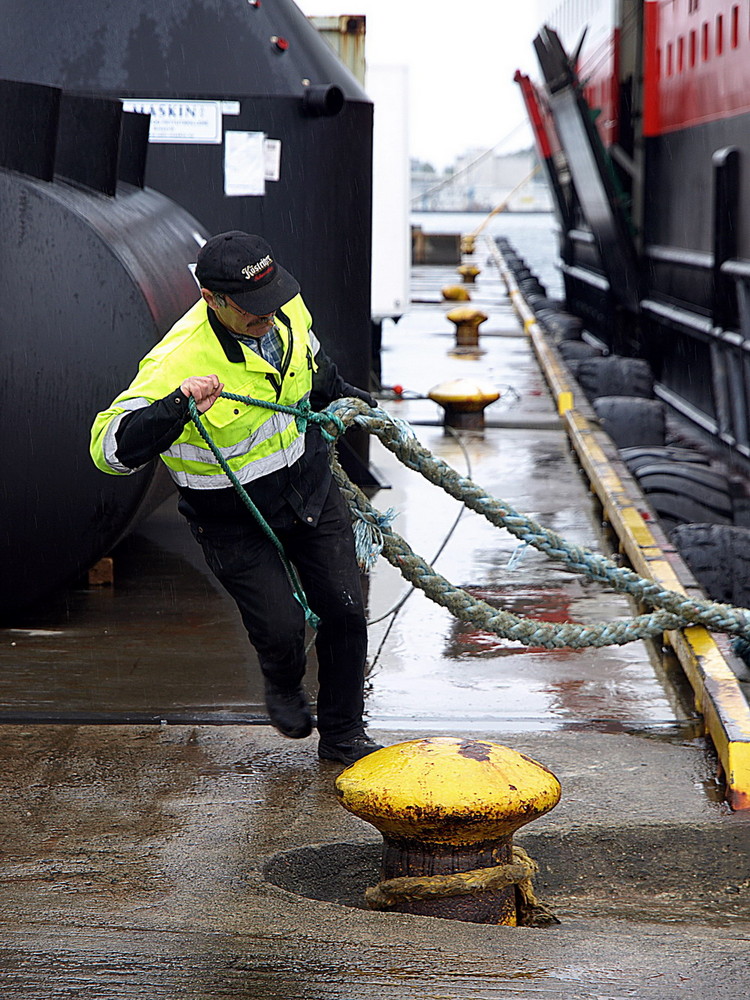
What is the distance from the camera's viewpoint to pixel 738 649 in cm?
495

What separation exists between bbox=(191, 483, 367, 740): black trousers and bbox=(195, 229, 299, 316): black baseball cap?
2.22ft

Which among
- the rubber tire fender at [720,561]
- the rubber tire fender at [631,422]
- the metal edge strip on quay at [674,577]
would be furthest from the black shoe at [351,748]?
the rubber tire fender at [631,422]

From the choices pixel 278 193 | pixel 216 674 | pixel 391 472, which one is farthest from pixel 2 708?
pixel 391 472

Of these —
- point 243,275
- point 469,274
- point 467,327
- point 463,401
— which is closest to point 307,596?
point 243,275

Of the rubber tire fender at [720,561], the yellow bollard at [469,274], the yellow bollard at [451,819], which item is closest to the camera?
the yellow bollard at [451,819]

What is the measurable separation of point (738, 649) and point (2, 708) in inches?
107

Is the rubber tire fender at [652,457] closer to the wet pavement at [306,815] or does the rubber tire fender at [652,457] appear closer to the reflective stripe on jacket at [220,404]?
the wet pavement at [306,815]

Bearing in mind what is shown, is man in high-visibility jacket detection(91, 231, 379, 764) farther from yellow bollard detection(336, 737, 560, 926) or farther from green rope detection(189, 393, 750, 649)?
yellow bollard detection(336, 737, 560, 926)

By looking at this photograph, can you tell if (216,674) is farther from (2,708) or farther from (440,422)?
(440,422)

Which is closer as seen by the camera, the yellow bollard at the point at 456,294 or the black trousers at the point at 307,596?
the black trousers at the point at 307,596

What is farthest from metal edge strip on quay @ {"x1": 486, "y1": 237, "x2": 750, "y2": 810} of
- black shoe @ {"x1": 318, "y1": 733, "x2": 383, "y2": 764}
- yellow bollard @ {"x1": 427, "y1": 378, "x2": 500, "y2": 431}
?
black shoe @ {"x1": 318, "y1": 733, "x2": 383, "y2": 764}

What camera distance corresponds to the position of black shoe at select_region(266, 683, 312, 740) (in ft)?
13.0

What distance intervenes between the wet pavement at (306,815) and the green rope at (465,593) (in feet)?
0.80

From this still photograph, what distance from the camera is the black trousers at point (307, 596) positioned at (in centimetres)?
377
